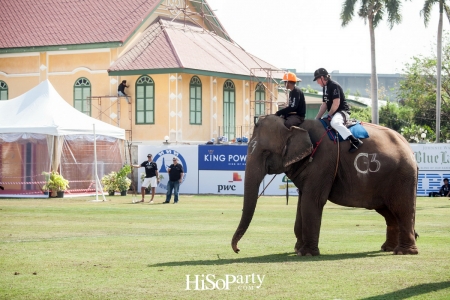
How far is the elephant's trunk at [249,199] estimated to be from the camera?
13867mm

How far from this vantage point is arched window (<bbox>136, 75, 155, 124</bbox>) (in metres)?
47.7

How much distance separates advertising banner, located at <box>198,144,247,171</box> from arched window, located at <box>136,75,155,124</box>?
24.2 feet

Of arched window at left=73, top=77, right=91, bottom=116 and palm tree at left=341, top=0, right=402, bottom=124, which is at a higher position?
palm tree at left=341, top=0, right=402, bottom=124

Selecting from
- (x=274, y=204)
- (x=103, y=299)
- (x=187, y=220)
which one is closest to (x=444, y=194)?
(x=274, y=204)

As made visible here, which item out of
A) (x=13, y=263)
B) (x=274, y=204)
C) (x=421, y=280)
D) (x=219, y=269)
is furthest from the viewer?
(x=274, y=204)

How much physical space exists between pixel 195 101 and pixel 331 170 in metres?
34.4

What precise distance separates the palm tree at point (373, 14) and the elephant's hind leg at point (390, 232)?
129 ft

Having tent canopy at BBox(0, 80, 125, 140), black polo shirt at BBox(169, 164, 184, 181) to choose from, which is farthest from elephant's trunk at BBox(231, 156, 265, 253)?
tent canopy at BBox(0, 80, 125, 140)

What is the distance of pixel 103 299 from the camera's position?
32.5ft

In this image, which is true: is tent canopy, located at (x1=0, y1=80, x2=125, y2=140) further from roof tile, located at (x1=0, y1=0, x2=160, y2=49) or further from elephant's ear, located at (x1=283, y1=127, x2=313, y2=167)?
elephant's ear, located at (x1=283, y1=127, x2=313, y2=167)

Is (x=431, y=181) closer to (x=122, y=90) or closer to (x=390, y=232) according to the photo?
(x=122, y=90)

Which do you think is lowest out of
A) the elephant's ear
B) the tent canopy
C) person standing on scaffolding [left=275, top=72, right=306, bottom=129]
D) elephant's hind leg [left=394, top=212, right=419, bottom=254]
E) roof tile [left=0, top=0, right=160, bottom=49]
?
elephant's hind leg [left=394, top=212, right=419, bottom=254]

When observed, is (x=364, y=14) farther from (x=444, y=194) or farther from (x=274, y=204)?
(x=274, y=204)

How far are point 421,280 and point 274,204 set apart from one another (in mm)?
21692
